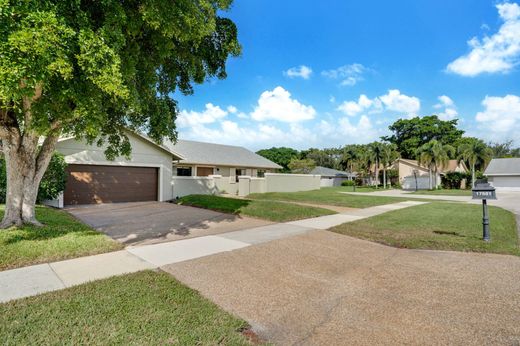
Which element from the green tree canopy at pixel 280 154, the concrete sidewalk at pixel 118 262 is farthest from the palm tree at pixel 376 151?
the concrete sidewalk at pixel 118 262

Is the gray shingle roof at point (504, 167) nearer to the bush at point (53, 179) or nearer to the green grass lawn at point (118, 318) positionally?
the green grass lawn at point (118, 318)

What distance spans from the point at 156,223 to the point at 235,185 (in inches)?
536

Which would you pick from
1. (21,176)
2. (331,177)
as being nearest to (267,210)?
(21,176)

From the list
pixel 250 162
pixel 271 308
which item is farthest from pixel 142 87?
pixel 250 162

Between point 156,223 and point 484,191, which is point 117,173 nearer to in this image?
point 156,223

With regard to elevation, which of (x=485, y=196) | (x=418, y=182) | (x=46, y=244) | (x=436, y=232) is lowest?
(x=436, y=232)

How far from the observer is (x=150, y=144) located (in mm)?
16953

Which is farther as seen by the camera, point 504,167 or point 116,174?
point 504,167

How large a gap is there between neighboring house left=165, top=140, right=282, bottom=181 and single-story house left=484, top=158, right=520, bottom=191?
29619mm

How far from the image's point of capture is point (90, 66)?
4641 mm

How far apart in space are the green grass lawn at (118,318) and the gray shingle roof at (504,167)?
148ft

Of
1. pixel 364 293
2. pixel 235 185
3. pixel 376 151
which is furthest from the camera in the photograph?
pixel 376 151

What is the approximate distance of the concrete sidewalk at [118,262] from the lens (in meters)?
4.37

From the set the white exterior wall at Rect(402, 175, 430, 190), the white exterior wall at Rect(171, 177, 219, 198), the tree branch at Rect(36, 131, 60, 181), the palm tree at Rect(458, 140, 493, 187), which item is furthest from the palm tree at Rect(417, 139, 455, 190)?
the tree branch at Rect(36, 131, 60, 181)
